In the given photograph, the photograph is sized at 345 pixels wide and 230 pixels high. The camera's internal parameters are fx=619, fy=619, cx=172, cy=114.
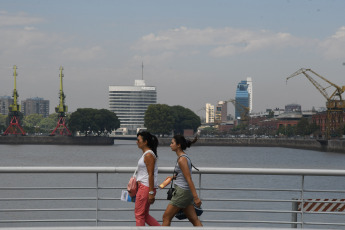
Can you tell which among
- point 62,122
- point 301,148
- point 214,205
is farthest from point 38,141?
point 214,205

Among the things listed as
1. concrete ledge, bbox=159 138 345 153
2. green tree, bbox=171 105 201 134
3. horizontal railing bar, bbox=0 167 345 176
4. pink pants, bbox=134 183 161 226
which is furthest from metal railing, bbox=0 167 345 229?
green tree, bbox=171 105 201 134

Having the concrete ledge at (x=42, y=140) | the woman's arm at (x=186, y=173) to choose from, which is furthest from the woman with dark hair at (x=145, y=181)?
the concrete ledge at (x=42, y=140)

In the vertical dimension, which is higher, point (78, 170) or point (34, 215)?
point (78, 170)

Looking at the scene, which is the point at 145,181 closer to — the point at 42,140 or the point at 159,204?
the point at 159,204

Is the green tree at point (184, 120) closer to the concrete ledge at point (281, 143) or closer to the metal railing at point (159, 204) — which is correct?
the concrete ledge at point (281, 143)

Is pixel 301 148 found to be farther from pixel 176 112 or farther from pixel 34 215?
pixel 34 215

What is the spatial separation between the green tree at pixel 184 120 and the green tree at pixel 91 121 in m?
19.1

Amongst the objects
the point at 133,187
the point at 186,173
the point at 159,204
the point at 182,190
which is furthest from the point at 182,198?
the point at 159,204

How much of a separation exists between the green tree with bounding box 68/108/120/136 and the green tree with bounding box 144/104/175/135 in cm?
1446

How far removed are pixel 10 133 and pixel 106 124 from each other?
107ft

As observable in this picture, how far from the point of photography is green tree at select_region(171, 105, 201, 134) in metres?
189

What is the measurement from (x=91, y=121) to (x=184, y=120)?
28.5 meters

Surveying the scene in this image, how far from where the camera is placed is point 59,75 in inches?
7544

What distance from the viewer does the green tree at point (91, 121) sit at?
186500 millimetres
